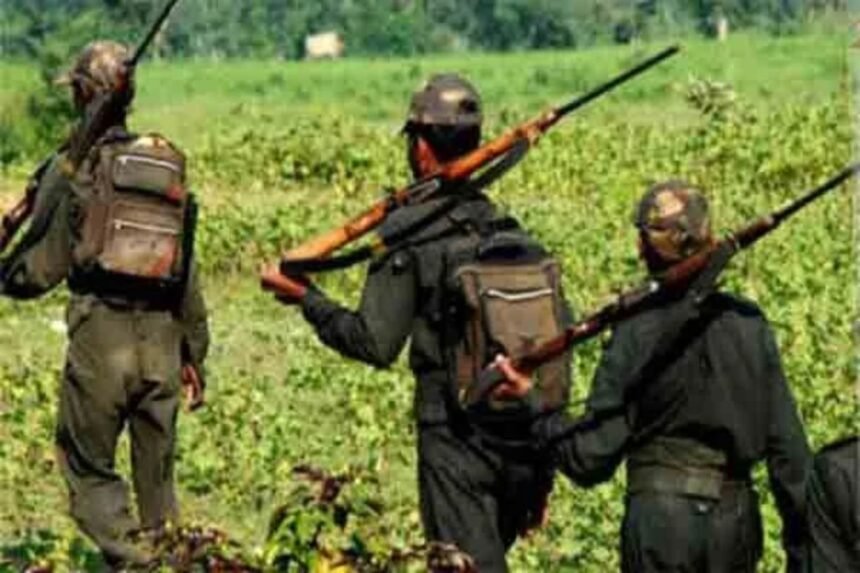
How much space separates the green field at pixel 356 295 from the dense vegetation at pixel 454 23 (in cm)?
3711

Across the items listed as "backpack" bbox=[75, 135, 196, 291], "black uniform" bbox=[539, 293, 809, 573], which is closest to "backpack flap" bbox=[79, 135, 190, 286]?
"backpack" bbox=[75, 135, 196, 291]

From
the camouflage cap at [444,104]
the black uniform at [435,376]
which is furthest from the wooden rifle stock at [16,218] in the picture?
the camouflage cap at [444,104]

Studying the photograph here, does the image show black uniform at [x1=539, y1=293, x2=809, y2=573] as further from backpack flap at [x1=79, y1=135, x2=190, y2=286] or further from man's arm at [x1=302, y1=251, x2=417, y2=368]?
backpack flap at [x1=79, y1=135, x2=190, y2=286]

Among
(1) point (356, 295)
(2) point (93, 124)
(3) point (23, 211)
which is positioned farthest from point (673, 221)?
(1) point (356, 295)

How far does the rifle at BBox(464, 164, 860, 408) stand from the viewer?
6.39 meters

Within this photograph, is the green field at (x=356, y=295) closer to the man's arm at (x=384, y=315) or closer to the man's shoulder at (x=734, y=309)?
the man's arm at (x=384, y=315)

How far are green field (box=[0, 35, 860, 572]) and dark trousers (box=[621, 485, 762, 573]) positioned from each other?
0.66 meters

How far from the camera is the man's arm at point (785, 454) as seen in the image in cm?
673

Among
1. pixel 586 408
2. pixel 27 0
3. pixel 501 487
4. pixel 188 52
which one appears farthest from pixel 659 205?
pixel 188 52

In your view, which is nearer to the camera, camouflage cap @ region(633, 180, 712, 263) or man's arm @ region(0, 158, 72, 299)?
camouflage cap @ region(633, 180, 712, 263)

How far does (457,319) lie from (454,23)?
73.3 m

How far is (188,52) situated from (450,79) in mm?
67736

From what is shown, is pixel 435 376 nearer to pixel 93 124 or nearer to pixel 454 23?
pixel 93 124

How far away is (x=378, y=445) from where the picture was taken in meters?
12.0
